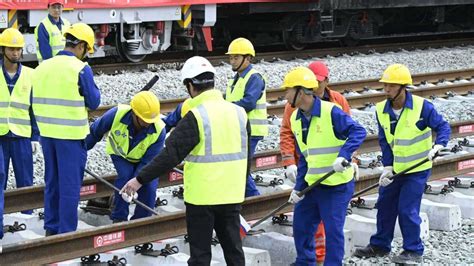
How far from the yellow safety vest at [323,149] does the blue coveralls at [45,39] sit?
6060mm

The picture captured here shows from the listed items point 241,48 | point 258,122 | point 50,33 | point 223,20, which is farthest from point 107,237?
point 223,20

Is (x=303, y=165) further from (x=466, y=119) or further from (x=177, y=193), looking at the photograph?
(x=466, y=119)

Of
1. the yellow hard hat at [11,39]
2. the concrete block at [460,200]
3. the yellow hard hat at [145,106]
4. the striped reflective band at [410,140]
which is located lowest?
the concrete block at [460,200]

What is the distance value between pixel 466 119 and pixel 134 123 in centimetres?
690

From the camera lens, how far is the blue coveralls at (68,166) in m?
8.85

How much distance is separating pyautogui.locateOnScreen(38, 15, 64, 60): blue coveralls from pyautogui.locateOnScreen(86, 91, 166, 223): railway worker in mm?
4610

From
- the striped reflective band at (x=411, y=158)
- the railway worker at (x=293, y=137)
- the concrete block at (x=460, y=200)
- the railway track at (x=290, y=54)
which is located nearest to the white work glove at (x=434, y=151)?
the striped reflective band at (x=411, y=158)

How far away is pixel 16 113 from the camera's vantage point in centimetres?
982

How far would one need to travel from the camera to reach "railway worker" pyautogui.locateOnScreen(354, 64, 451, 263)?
8.86 meters

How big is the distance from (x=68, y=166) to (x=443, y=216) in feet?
11.4

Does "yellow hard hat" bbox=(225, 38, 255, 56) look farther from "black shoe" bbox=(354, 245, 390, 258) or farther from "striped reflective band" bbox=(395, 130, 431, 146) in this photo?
"black shoe" bbox=(354, 245, 390, 258)

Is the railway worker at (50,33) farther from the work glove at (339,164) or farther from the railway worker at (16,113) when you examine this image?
the work glove at (339,164)

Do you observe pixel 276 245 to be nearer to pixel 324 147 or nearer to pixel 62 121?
pixel 324 147

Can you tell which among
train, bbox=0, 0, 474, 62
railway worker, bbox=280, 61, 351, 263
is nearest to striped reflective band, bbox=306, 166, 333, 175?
railway worker, bbox=280, 61, 351, 263
